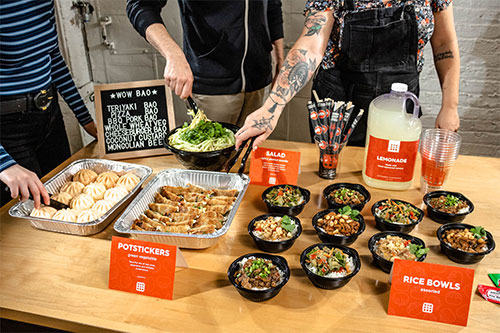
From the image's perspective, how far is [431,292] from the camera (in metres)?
1.17

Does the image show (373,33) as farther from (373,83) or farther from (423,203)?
(423,203)

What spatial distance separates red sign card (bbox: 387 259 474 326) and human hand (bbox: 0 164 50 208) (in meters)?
1.28

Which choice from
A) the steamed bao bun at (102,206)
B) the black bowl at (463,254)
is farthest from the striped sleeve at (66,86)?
the black bowl at (463,254)

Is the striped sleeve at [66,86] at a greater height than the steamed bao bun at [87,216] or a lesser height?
greater

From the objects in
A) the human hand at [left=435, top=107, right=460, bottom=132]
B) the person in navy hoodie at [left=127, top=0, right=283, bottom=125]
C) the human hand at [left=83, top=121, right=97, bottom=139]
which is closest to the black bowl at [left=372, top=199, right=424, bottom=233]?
the human hand at [left=435, top=107, right=460, bottom=132]

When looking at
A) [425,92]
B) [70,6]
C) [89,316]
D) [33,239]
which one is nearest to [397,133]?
[89,316]

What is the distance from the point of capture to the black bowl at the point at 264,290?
3.93 feet

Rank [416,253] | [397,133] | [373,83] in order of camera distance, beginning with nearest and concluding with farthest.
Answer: [416,253] → [397,133] → [373,83]

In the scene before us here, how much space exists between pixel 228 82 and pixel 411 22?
1.09m

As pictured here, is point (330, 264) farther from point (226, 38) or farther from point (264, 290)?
point (226, 38)

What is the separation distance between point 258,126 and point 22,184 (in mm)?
941

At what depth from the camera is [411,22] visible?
6.37 feet

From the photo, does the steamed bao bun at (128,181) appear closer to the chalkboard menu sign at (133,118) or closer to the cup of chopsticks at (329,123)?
the chalkboard menu sign at (133,118)

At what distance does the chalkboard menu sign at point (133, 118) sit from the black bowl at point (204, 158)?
0.24m
